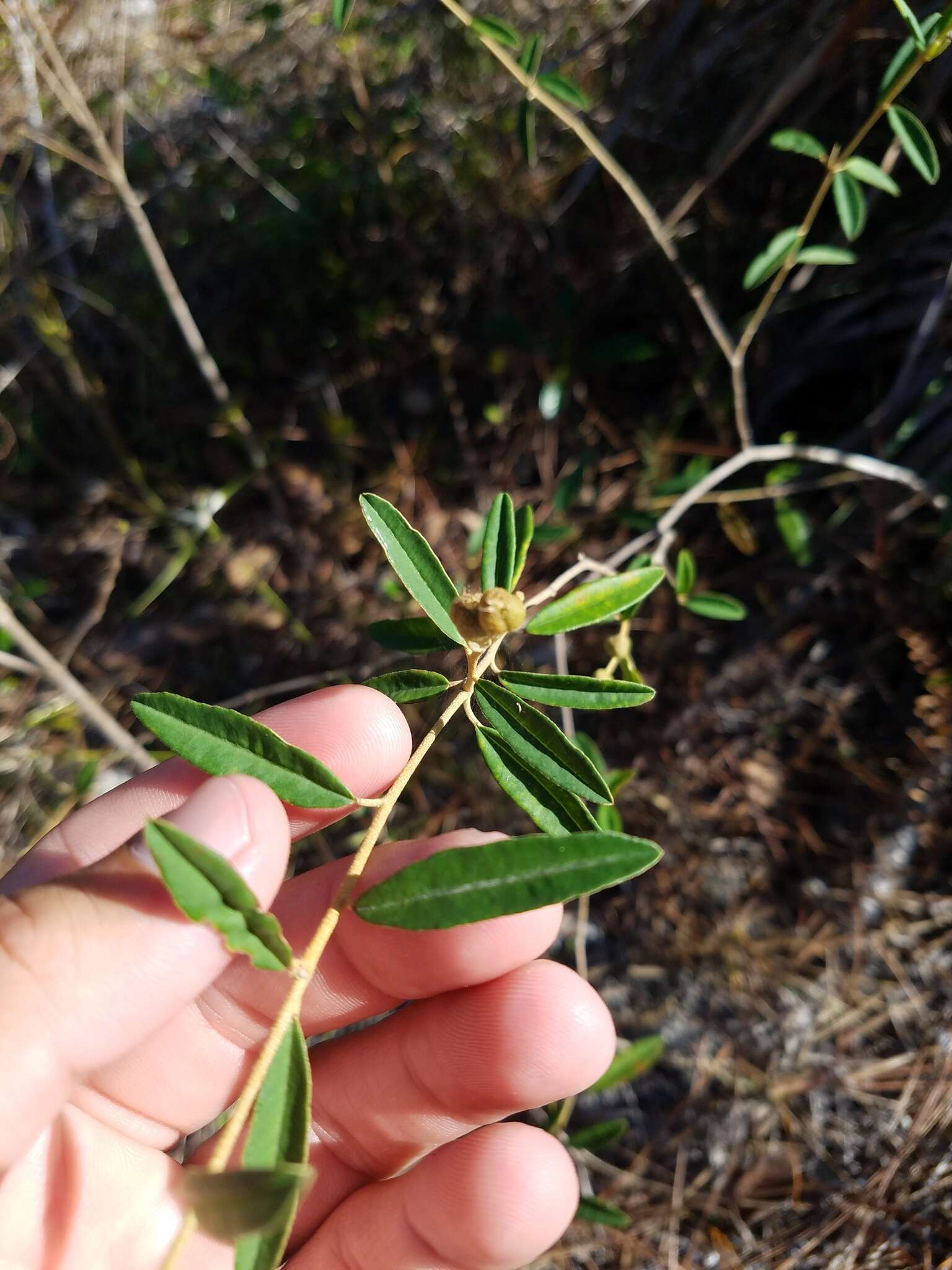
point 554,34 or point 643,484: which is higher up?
point 554,34

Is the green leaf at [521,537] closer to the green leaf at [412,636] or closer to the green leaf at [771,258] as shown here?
the green leaf at [412,636]

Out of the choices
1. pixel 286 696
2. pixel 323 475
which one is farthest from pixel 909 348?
pixel 286 696

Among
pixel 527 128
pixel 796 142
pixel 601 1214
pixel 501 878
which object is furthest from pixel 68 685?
pixel 796 142

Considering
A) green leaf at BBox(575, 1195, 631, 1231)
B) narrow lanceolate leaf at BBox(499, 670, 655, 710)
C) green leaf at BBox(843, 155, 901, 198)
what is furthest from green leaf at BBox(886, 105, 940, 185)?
green leaf at BBox(575, 1195, 631, 1231)

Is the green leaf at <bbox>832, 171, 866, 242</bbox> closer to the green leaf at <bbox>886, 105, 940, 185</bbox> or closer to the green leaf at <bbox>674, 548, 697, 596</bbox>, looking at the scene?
the green leaf at <bbox>886, 105, 940, 185</bbox>

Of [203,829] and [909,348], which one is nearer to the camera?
[203,829]

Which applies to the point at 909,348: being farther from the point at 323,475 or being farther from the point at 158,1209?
the point at 158,1209

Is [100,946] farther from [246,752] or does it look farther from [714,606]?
[714,606]
